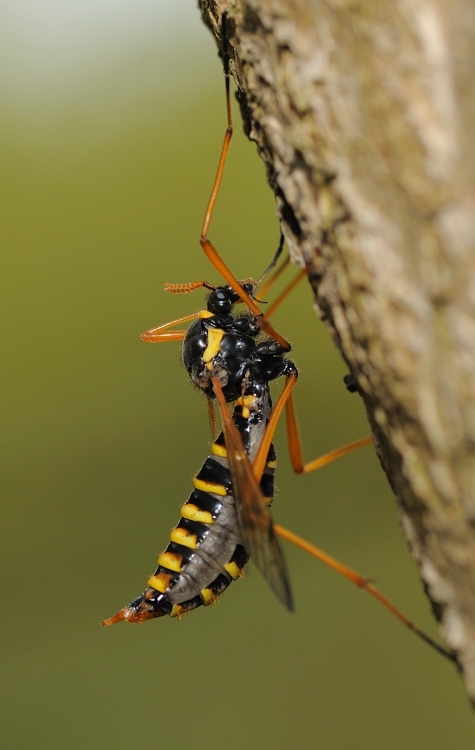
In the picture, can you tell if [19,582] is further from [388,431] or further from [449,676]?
[388,431]

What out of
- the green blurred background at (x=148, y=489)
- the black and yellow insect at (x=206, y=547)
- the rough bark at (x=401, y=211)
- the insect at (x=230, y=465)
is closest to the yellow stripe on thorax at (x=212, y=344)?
the insect at (x=230, y=465)

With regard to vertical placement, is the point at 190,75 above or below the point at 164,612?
above

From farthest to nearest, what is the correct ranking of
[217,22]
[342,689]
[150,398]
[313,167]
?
[150,398], [342,689], [217,22], [313,167]

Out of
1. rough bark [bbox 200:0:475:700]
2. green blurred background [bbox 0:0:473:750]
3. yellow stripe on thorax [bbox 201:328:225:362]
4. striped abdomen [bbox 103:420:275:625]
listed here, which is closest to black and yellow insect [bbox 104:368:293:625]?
striped abdomen [bbox 103:420:275:625]

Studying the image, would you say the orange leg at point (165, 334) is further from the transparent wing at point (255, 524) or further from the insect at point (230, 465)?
the transparent wing at point (255, 524)

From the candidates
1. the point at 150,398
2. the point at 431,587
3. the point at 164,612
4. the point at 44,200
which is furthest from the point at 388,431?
the point at 44,200
